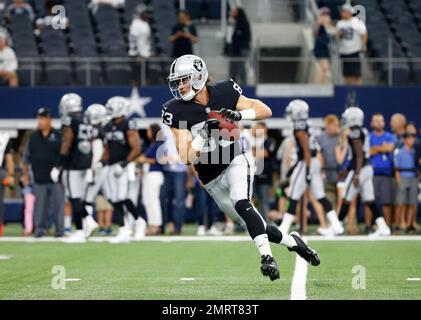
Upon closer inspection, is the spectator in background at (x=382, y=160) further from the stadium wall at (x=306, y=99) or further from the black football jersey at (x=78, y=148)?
the black football jersey at (x=78, y=148)

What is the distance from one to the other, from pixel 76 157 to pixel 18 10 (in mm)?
7800

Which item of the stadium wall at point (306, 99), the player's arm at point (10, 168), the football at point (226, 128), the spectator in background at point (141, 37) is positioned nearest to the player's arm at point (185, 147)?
the football at point (226, 128)

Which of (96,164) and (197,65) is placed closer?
(197,65)

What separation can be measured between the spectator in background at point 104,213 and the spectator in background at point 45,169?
140 cm

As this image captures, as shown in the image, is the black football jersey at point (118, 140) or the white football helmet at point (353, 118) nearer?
the black football jersey at point (118, 140)

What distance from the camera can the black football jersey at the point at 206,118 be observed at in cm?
951

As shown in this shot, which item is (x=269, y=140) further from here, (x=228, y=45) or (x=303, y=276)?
(x=303, y=276)

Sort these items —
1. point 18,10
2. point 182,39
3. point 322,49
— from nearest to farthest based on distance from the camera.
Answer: point 322,49 < point 182,39 < point 18,10

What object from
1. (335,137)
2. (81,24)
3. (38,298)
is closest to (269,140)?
(335,137)

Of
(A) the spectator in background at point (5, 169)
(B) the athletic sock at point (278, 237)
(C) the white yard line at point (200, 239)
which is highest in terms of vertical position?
(A) the spectator in background at point (5, 169)

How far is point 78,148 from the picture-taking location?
51.3ft

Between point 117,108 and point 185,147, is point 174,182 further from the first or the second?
point 185,147

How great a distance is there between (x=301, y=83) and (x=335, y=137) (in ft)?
8.78

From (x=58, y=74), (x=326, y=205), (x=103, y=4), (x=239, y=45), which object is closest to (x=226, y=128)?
(x=326, y=205)
